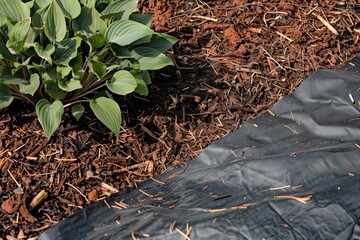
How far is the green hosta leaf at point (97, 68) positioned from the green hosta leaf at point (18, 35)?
365 millimetres

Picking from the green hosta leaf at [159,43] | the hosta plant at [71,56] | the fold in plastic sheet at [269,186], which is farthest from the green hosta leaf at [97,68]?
the fold in plastic sheet at [269,186]

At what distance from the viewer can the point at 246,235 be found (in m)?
2.36

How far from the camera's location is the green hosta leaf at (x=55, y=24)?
3008 mm

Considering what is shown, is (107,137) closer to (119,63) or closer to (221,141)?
(119,63)

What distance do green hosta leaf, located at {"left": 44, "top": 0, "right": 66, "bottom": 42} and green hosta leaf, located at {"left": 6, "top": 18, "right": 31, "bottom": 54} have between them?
4.0 inches

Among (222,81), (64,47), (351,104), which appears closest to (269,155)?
(351,104)

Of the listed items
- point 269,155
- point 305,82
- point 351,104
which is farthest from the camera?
point 305,82

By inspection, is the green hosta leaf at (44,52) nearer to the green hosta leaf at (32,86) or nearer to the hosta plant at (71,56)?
the hosta plant at (71,56)

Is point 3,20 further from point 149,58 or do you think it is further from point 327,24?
point 327,24

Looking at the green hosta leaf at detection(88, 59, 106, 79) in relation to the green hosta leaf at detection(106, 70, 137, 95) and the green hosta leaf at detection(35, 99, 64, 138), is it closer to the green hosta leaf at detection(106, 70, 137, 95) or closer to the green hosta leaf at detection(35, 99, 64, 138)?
the green hosta leaf at detection(106, 70, 137, 95)

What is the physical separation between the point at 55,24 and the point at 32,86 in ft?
1.14

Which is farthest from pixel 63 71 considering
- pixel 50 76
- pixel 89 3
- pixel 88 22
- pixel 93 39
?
pixel 89 3

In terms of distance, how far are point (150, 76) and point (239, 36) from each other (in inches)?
30.0

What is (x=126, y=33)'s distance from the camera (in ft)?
10.4
